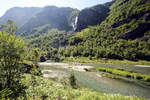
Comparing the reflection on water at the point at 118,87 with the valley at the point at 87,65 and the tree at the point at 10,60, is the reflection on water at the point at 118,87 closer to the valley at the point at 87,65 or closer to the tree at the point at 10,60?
the valley at the point at 87,65

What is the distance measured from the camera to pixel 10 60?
13219 mm

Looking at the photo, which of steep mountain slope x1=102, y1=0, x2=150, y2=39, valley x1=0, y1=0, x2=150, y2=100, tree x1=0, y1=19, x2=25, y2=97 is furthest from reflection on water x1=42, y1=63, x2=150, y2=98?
steep mountain slope x1=102, y1=0, x2=150, y2=39

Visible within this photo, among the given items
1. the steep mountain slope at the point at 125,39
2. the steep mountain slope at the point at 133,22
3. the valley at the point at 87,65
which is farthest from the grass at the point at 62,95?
the steep mountain slope at the point at 133,22

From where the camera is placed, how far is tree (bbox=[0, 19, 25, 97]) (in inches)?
498

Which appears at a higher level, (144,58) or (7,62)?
(7,62)

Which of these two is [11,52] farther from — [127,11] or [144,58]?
[127,11]

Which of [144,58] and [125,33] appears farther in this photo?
[125,33]

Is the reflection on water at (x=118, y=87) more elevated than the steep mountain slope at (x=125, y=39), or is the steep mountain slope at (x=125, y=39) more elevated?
the steep mountain slope at (x=125, y=39)

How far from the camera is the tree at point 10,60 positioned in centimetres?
1266

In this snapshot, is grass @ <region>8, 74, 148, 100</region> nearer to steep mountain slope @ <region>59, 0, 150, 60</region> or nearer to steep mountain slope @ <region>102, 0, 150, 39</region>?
steep mountain slope @ <region>59, 0, 150, 60</region>

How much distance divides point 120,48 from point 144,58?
32.7m

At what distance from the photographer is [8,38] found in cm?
1347

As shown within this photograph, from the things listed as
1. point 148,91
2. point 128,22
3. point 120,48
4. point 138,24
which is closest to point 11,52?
point 148,91

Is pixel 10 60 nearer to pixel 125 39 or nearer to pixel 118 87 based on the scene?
pixel 118 87
